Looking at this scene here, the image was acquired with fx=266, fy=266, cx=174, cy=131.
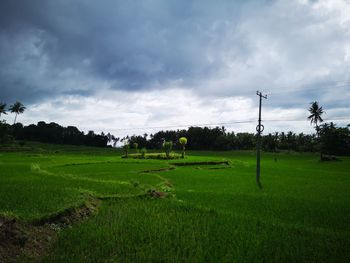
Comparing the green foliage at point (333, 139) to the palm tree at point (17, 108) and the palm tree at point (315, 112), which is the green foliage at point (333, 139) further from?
the palm tree at point (17, 108)

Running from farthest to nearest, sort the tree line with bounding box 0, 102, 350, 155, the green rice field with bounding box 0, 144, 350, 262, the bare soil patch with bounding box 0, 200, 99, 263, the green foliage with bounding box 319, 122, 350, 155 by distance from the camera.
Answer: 1. the tree line with bounding box 0, 102, 350, 155
2. the green foliage with bounding box 319, 122, 350, 155
3. the green rice field with bounding box 0, 144, 350, 262
4. the bare soil patch with bounding box 0, 200, 99, 263

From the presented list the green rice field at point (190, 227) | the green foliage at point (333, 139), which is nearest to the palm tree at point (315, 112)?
the green foliage at point (333, 139)

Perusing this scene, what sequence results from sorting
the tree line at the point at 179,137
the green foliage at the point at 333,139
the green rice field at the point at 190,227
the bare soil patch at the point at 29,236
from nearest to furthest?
1. the bare soil patch at the point at 29,236
2. the green rice field at the point at 190,227
3. the green foliage at the point at 333,139
4. the tree line at the point at 179,137

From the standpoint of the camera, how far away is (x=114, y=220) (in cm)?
997

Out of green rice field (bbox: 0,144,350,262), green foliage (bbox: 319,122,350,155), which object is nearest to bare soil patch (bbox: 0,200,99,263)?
green rice field (bbox: 0,144,350,262)

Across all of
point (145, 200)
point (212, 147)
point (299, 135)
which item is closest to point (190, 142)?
point (212, 147)

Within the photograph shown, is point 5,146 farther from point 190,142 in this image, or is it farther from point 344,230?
point 344,230

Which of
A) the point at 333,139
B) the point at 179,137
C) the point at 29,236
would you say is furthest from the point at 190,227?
the point at 179,137

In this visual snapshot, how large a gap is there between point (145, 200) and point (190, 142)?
105745mm

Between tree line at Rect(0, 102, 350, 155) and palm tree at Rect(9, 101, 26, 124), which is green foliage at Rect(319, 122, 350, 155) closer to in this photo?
tree line at Rect(0, 102, 350, 155)

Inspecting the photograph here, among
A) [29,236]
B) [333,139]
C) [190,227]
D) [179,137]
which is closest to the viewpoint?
[29,236]

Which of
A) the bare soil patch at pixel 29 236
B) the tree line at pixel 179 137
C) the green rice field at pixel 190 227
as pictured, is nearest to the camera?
the bare soil patch at pixel 29 236

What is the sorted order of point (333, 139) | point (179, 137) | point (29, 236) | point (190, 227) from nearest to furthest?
1. point (29, 236)
2. point (190, 227)
3. point (333, 139)
4. point (179, 137)

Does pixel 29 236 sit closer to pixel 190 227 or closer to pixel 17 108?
pixel 190 227
